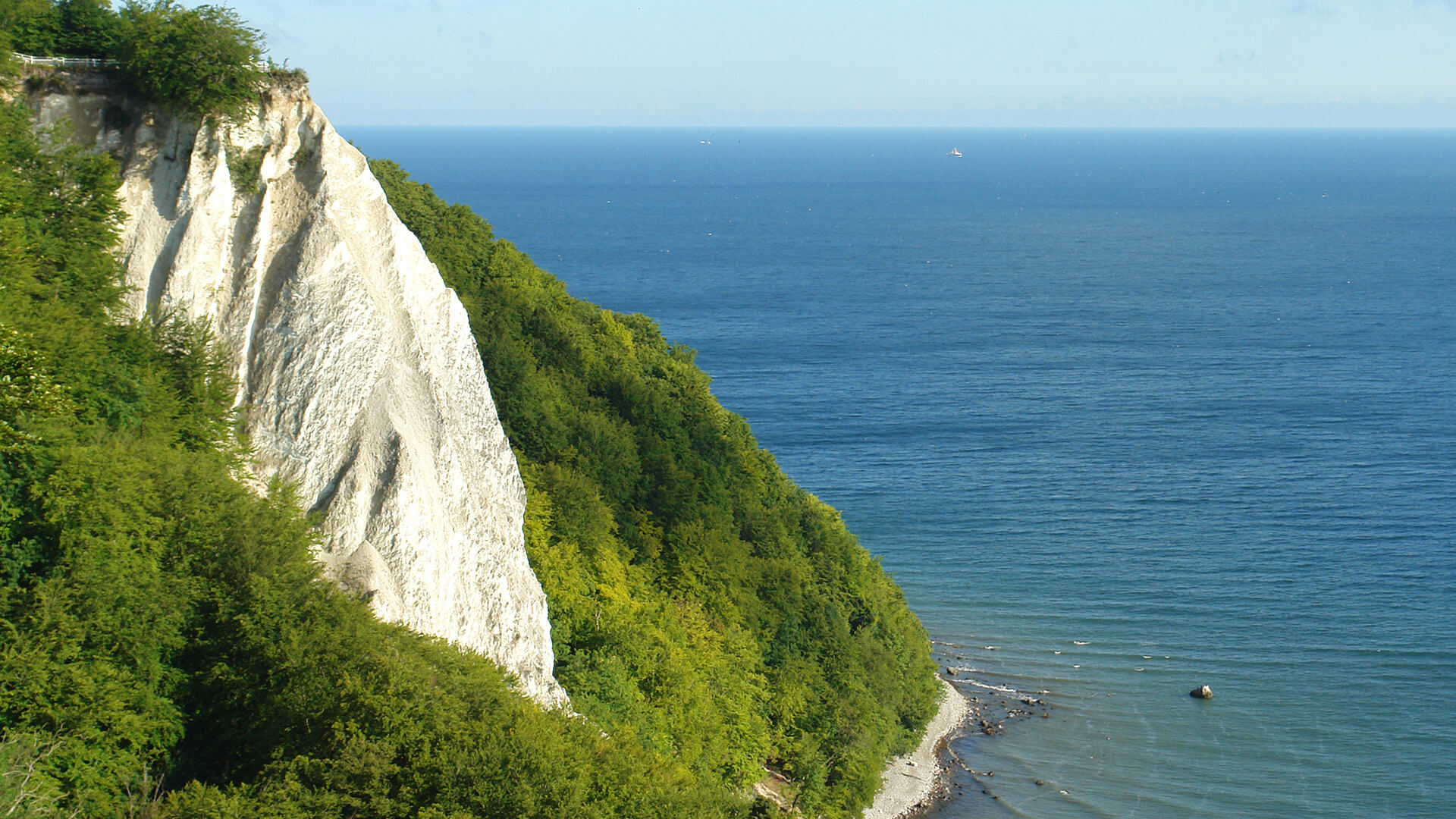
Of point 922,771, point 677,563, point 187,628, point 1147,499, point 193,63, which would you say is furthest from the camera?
point 1147,499

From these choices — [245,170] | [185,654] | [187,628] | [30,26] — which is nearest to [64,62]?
[30,26]

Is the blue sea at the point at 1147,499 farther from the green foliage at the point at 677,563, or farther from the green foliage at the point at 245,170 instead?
the green foliage at the point at 245,170

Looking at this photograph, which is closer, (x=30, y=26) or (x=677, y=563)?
(x=30, y=26)

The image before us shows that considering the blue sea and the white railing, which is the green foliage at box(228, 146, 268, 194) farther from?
the blue sea

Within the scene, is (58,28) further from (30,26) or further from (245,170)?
(245,170)

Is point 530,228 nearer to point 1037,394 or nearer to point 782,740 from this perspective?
point 1037,394

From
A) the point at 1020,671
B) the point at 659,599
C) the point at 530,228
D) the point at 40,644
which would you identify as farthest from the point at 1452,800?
the point at 530,228
